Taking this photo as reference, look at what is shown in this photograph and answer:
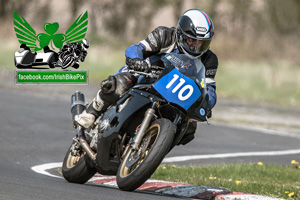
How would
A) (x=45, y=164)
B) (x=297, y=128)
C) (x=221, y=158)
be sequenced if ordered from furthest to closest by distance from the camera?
(x=297, y=128), (x=221, y=158), (x=45, y=164)

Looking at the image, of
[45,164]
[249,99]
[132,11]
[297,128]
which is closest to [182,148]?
[45,164]

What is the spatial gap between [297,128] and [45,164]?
30.7 ft

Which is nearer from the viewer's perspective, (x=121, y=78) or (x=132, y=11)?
(x=121, y=78)

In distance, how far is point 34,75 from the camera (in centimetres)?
1969

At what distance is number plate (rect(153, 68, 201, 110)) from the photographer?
6676mm

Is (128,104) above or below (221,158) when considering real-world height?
above

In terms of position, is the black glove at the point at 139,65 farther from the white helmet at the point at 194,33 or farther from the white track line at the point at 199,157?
the white track line at the point at 199,157

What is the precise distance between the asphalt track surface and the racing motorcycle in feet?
0.95

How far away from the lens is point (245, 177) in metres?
9.92

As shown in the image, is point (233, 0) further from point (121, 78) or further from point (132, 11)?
point (121, 78)

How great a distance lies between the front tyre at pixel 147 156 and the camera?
641 cm

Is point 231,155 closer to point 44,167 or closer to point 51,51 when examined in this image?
point 44,167

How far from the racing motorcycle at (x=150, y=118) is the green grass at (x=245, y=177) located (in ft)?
5.50

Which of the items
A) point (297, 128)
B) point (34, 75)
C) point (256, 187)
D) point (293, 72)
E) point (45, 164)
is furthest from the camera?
point (293, 72)
